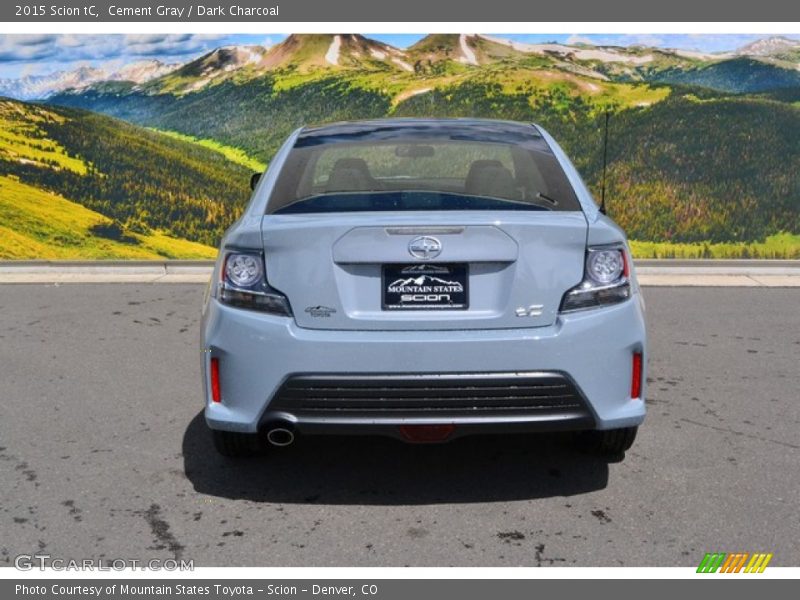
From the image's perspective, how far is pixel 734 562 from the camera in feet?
11.5

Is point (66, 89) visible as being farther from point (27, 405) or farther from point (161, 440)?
point (161, 440)

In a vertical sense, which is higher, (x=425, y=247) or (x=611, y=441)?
(x=425, y=247)

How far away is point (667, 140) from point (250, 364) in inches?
366

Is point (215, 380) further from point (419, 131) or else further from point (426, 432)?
point (419, 131)

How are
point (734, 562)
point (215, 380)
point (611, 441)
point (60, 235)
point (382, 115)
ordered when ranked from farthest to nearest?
point (382, 115) → point (60, 235) → point (611, 441) → point (215, 380) → point (734, 562)

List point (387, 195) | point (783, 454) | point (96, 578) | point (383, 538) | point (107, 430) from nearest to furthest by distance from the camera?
point (96, 578) → point (383, 538) → point (387, 195) → point (783, 454) → point (107, 430)

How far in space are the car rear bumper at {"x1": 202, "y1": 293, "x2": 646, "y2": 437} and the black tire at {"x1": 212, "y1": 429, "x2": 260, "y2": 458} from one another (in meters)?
0.51

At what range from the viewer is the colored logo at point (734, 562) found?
3.46m

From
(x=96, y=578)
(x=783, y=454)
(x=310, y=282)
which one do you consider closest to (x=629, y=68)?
(x=783, y=454)

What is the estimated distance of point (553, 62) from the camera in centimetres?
1238

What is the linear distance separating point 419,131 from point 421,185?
1.34 feet

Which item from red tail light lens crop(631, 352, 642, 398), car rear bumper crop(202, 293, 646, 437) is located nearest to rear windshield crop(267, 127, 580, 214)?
car rear bumper crop(202, 293, 646, 437)

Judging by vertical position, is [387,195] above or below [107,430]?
above

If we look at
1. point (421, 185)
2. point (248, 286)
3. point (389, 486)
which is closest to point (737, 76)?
point (421, 185)
